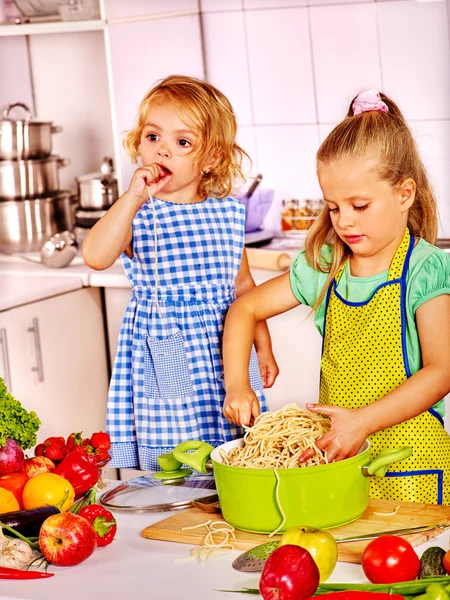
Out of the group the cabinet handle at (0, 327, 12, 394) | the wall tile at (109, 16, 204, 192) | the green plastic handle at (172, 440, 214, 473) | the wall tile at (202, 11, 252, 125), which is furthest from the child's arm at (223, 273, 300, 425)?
the wall tile at (202, 11, 252, 125)

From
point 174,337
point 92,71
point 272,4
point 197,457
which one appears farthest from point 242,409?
point 92,71

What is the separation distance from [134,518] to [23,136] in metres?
1.96

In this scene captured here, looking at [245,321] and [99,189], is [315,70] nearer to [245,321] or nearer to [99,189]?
[99,189]

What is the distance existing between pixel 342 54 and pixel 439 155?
18.1 inches

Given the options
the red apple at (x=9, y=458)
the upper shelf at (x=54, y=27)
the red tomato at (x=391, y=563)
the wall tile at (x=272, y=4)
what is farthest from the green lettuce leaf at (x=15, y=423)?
the wall tile at (x=272, y=4)

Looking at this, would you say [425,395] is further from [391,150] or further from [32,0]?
[32,0]

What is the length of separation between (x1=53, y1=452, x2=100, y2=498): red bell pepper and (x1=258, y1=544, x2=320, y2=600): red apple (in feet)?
1.35

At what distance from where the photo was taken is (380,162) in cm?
150

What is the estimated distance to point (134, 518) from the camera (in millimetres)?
1319

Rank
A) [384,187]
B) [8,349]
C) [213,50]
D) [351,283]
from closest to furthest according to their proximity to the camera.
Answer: [384,187], [351,283], [8,349], [213,50]

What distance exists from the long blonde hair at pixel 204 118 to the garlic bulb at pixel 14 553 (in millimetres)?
978

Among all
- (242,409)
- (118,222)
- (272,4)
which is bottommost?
(242,409)

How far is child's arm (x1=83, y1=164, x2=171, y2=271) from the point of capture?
1798 mm

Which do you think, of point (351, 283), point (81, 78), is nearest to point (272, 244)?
point (81, 78)
